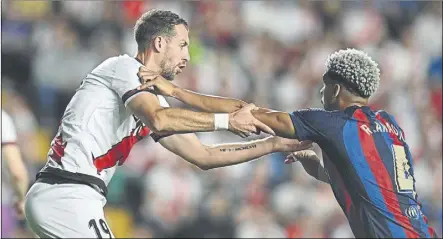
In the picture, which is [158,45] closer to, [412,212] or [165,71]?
[165,71]

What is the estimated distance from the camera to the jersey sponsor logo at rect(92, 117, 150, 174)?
6.02m

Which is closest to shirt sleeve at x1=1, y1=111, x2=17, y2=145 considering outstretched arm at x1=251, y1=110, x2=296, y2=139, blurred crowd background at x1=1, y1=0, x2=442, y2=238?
blurred crowd background at x1=1, y1=0, x2=442, y2=238

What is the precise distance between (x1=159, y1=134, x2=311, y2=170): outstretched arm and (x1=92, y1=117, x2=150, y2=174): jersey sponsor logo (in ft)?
1.64

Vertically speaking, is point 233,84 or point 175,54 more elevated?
point 175,54

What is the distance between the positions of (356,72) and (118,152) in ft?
5.89

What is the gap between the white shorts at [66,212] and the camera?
18.9ft

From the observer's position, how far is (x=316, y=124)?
5820 mm

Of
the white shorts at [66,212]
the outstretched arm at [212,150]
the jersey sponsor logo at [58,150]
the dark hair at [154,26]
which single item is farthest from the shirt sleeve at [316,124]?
the jersey sponsor logo at [58,150]

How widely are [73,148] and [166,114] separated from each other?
0.69m

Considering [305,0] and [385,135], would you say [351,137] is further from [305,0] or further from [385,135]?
[305,0]

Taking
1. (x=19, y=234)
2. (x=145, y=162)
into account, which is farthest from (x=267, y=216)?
(x=19, y=234)

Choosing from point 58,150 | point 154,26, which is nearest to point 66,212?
point 58,150

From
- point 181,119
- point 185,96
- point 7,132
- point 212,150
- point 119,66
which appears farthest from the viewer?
point 7,132

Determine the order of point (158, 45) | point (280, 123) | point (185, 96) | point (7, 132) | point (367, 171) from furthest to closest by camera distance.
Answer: point (7, 132) < point (158, 45) < point (185, 96) < point (280, 123) < point (367, 171)
